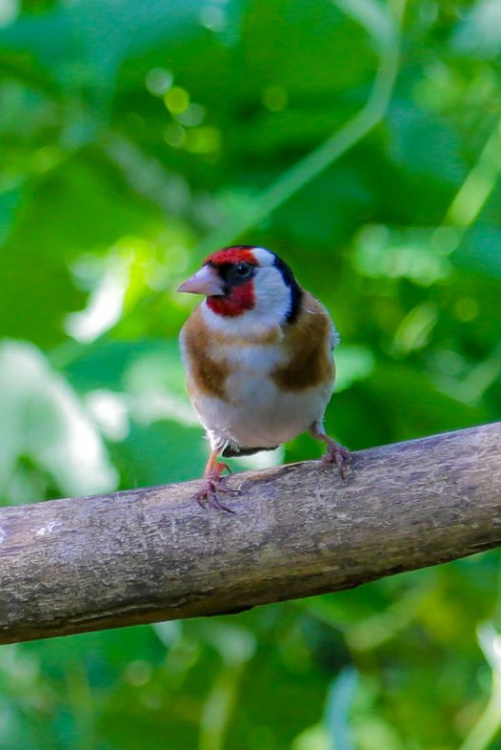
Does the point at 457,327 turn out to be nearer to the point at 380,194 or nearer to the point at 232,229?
the point at 380,194

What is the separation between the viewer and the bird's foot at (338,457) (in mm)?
1024

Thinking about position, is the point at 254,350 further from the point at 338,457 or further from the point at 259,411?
the point at 338,457

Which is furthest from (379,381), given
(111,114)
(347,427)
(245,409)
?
(111,114)

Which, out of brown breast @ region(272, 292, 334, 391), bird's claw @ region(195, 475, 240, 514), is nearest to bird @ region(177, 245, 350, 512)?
brown breast @ region(272, 292, 334, 391)

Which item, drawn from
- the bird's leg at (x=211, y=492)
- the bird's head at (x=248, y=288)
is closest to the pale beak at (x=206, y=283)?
the bird's head at (x=248, y=288)

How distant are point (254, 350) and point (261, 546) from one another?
258mm

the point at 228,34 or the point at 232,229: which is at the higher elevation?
the point at 228,34

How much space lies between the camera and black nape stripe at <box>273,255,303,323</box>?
1.19 meters

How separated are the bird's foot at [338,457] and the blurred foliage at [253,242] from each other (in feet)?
1.06

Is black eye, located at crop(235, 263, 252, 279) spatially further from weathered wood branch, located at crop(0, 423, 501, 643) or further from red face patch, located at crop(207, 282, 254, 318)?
weathered wood branch, located at crop(0, 423, 501, 643)

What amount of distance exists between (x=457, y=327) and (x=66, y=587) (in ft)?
2.70

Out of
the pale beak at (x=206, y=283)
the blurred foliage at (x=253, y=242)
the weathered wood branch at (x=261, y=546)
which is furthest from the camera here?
the blurred foliage at (x=253, y=242)

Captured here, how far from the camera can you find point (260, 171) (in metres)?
1.69

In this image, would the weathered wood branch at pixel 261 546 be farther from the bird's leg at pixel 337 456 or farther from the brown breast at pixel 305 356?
the brown breast at pixel 305 356
